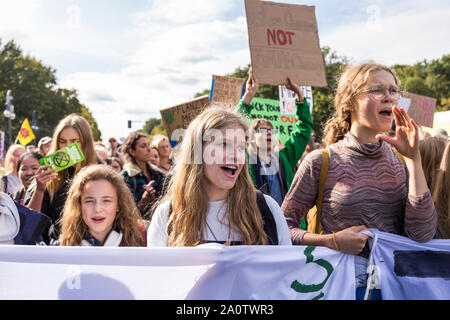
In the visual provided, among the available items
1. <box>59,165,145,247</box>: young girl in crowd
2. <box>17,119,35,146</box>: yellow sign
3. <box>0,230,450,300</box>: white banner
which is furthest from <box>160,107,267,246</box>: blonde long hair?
<box>17,119,35,146</box>: yellow sign

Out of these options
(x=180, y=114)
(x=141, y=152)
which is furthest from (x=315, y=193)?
(x=180, y=114)

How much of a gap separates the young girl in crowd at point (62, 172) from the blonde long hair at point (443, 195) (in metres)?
2.38

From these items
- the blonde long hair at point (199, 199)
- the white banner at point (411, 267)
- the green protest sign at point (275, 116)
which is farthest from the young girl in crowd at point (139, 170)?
the white banner at point (411, 267)

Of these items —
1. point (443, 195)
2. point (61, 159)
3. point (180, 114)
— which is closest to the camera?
point (443, 195)

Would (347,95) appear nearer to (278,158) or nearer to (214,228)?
(214,228)

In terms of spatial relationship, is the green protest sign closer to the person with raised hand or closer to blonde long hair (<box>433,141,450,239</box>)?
the person with raised hand

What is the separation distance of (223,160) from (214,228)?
0.31 m

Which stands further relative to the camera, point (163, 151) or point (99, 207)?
point (163, 151)

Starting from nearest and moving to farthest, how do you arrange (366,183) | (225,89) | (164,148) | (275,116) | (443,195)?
(366,183) < (443,195) < (225,89) < (164,148) < (275,116)

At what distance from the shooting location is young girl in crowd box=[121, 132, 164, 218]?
4.52 meters

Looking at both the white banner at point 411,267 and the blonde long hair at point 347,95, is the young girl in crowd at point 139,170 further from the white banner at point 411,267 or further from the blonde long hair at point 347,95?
the white banner at point 411,267

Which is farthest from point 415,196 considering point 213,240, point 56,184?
point 56,184

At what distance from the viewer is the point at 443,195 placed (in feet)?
8.73
